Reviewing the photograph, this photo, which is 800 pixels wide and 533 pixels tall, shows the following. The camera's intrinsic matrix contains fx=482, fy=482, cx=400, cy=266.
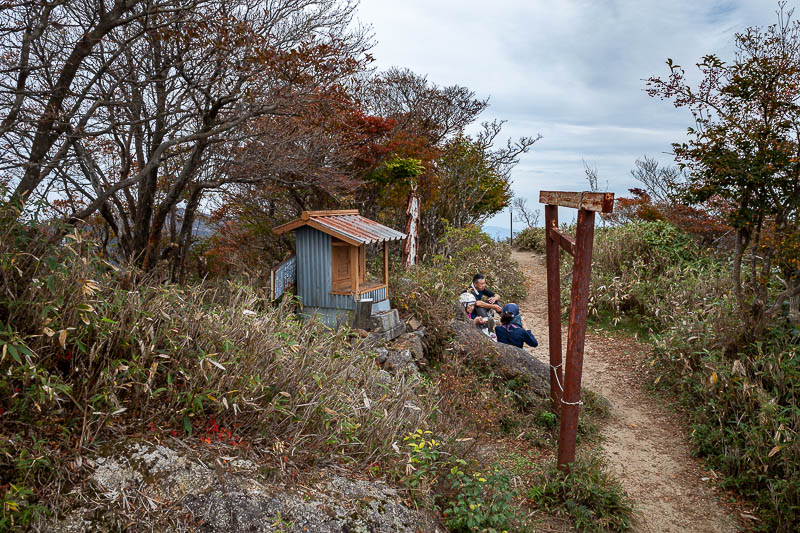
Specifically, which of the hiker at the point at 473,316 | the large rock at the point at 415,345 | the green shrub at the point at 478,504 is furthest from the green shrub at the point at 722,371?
the large rock at the point at 415,345

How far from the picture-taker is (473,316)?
7.77m

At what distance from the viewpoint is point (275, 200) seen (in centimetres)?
979

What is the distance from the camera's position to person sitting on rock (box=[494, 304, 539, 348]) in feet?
22.7

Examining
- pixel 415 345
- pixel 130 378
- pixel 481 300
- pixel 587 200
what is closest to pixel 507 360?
pixel 415 345

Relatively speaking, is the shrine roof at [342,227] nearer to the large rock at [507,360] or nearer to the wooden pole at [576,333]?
the large rock at [507,360]

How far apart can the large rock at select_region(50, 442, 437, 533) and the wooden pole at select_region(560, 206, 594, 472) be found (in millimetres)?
2119

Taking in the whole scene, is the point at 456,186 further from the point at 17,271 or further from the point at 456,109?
the point at 17,271

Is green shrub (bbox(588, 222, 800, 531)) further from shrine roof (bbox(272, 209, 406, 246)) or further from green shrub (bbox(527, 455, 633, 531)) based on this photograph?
shrine roof (bbox(272, 209, 406, 246))

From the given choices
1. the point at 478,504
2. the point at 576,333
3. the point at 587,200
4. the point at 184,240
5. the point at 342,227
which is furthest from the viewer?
the point at 184,240

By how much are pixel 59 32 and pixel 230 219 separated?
14.8 ft

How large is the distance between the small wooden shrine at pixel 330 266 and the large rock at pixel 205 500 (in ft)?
11.7

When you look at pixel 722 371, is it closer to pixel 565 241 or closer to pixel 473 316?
pixel 565 241

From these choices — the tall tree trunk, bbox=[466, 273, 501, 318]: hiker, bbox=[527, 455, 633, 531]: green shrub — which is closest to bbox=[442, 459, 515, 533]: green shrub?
bbox=[527, 455, 633, 531]: green shrub

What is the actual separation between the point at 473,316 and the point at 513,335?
95cm
